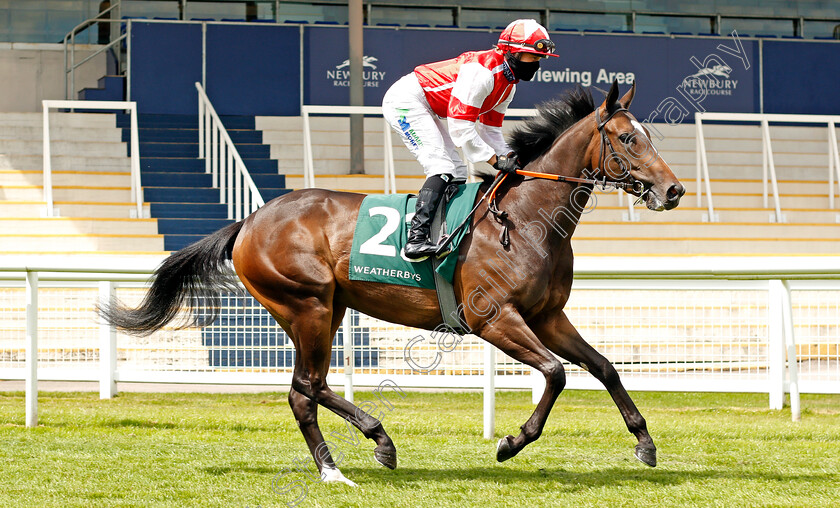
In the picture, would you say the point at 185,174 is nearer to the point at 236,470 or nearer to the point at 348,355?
the point at 348,355

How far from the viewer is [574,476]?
3.97 m

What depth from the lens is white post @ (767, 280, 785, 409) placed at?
5.62 metres

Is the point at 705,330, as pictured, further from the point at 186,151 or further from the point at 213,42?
the point at 213,42

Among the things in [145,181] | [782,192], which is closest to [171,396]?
[145,181]

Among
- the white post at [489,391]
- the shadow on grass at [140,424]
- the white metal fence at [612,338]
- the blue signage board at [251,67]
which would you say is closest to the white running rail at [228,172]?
the blue signage board at [251,67]

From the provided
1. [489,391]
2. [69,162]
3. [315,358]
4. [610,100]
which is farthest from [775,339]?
[69,162]

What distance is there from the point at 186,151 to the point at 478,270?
8603 mm

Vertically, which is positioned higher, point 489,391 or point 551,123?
point 551,123

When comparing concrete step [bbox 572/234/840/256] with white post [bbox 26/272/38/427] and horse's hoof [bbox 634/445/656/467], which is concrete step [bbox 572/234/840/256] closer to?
white post [bbox 26/272/38/427]

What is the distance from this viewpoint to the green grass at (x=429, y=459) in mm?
3568

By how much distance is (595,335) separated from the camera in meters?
5.74

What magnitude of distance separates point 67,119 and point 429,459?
9.35 meters

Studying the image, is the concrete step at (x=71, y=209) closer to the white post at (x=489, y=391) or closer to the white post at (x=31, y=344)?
the white post at (x=31, y=344)

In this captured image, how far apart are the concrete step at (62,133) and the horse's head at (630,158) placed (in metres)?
9.30
